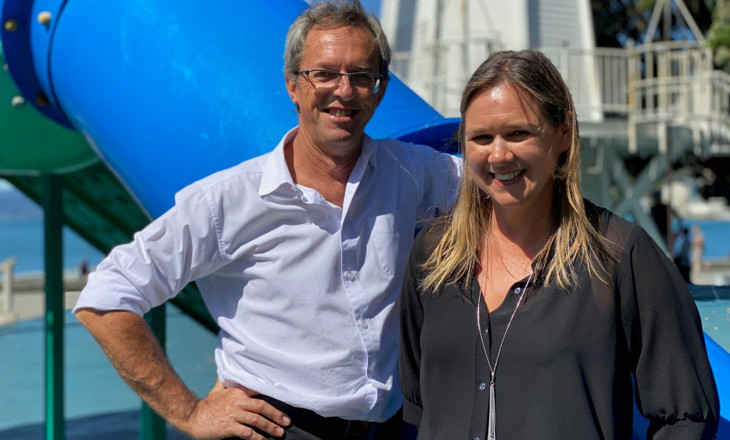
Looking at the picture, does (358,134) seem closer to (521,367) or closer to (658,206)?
(521,367)

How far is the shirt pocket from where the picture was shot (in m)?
2.21

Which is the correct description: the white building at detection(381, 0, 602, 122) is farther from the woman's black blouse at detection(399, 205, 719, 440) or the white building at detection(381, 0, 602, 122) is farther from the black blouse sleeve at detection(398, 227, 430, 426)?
the woman's black blouse at detection(399, 205, 719, 440)

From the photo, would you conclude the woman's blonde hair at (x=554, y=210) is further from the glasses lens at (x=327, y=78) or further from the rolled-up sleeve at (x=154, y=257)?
the rolled-up sleeve at (x=154, y=257)

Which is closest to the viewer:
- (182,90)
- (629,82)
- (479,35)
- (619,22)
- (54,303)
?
(182,90)

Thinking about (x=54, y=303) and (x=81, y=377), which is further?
(x=81, y=377)

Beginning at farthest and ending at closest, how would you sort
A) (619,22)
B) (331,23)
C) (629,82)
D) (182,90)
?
(619,22) < (629,82) < (182,90) < (331,23)

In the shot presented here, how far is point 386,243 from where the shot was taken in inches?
87.3

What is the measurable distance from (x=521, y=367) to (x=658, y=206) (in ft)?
44.6

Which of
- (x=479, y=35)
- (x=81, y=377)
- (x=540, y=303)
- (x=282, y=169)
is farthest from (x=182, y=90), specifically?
(x=479, y=35)

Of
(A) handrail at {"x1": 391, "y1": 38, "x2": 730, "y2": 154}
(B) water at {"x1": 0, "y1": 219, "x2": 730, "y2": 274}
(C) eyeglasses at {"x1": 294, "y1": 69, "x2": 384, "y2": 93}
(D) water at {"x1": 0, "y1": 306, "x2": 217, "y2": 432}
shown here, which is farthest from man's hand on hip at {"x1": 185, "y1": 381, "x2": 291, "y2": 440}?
(B) water at {"x1": 0, "y1": 219, "x2": 730, "y2": 274}

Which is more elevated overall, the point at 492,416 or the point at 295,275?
the point at 295,275

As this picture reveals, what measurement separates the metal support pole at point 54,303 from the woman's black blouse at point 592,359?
154 inches

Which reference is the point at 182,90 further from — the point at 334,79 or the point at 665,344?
the point at 665,344

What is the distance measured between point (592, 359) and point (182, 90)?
5.42ft
